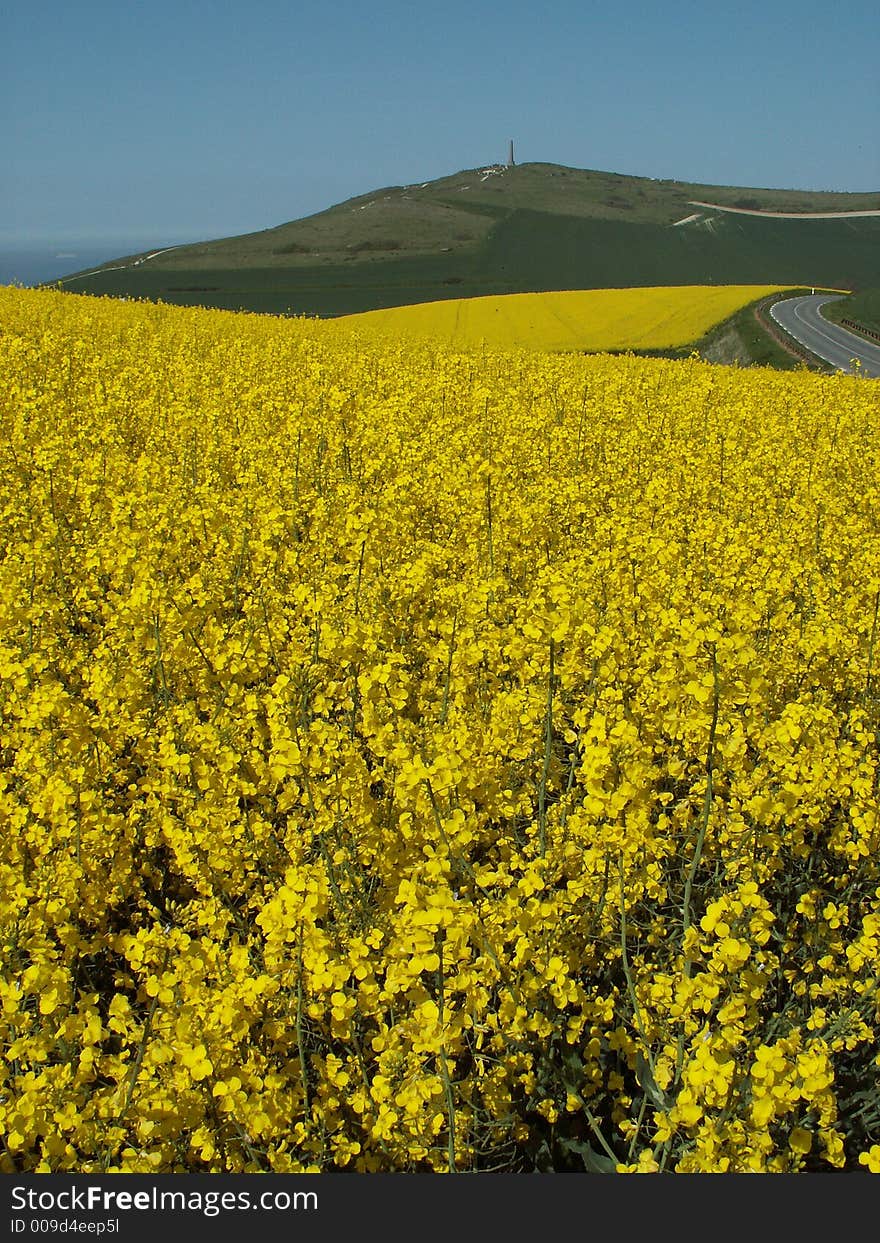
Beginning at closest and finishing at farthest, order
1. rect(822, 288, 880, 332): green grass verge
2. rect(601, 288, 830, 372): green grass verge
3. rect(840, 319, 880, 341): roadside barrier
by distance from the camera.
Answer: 1. rect(601, 288, 830, 372): green grass verge
2. rect(840, 319, 880, 341): roadside barrier
3. rect(822, 288, 880, 332): green grass verge

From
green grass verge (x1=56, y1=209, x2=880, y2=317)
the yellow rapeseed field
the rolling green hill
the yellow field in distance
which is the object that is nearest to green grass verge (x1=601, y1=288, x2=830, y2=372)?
the yellow field in distance

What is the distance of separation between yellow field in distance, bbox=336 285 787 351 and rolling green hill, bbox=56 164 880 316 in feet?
37.6

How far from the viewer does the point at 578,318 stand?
2995 cm

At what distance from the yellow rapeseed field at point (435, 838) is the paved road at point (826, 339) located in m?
20.0

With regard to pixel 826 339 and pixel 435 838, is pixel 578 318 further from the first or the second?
pixel 435 838

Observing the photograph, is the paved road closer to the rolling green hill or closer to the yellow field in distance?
the yellow field in distance

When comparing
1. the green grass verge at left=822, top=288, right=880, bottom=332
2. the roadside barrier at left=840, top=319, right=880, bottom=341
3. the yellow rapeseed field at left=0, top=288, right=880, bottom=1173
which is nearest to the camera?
the yellow rapeseed field at left=0, top=288, right=880, bottom=1173

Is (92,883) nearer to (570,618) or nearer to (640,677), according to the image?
(570,618)

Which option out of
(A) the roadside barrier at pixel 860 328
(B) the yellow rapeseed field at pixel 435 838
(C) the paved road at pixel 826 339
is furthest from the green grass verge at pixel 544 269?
(B) the yellow rapeseed field at pixel 435 838

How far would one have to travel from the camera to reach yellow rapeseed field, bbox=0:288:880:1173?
7.66 feet

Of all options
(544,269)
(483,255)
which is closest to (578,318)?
(544,269)

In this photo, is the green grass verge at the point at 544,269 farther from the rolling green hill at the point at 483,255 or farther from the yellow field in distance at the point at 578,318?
the yellow field in distance at the point at 578,318

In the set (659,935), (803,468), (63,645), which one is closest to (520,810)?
(659,935)

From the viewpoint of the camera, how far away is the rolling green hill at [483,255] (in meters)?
51.4
